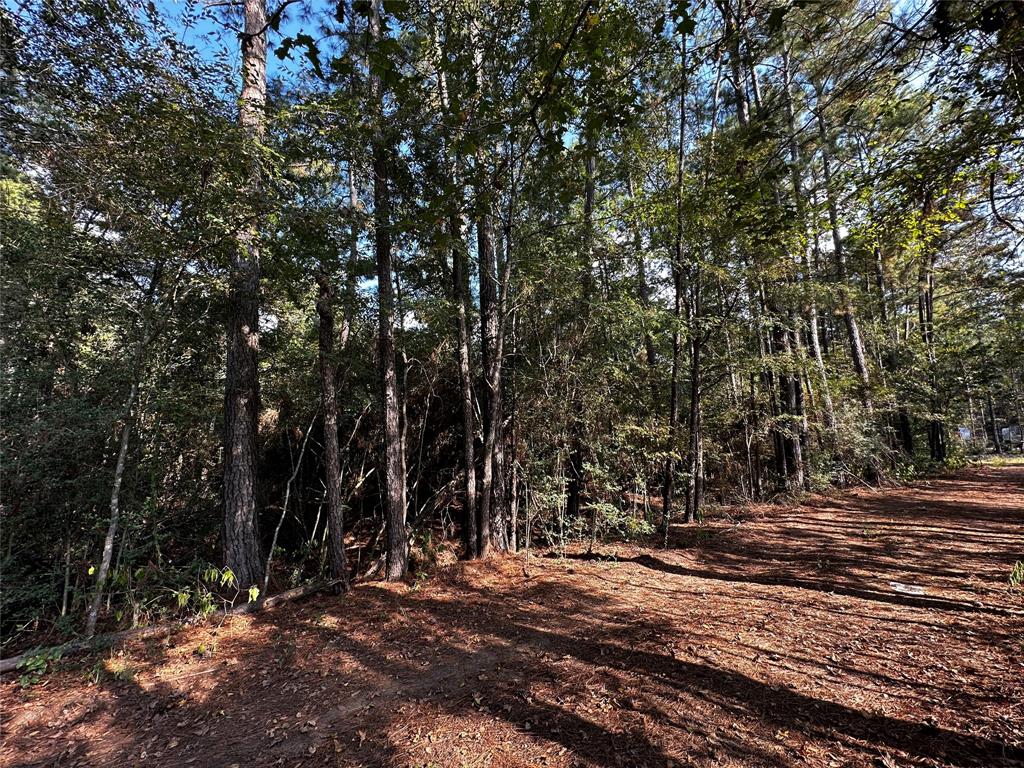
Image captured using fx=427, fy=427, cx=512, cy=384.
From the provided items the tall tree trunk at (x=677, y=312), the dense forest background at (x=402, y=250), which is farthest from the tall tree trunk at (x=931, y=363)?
the tall tree trunk at (x=677, y=312)

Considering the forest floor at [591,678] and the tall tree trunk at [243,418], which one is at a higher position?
the tall tree trunk at [243,418]

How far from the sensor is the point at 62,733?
130 inches

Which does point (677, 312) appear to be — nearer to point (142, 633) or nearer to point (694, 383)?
point (694, 383)

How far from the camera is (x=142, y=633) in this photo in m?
4.72

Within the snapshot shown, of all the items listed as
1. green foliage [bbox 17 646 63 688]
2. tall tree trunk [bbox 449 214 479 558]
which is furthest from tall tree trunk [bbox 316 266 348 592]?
green foliage [bbox 17 646 63 688]

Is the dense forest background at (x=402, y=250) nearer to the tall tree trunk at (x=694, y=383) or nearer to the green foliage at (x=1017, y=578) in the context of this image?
the tall tree trunk at (x=694, y=383)

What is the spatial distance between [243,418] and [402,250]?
4069mm

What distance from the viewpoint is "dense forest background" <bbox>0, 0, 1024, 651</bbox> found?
3.38 metres

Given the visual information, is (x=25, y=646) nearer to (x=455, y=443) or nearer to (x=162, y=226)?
(x=162, y=226)

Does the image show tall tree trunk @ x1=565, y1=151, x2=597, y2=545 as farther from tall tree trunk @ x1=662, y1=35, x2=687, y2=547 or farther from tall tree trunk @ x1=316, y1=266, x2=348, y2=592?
tall tree trunk @ x1=316, y1=266, x2=348, y2=592

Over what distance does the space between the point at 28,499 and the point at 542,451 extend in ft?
21.8

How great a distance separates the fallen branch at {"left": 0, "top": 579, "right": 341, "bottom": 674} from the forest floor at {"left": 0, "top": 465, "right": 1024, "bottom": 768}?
0.48 feet

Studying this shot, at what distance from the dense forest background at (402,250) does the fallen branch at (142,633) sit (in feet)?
0.77

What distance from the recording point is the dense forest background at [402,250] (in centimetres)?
A: 338
